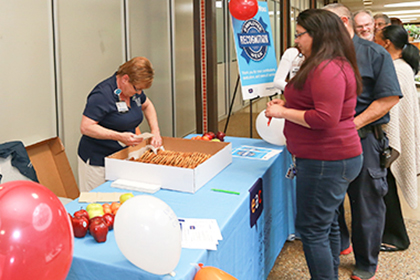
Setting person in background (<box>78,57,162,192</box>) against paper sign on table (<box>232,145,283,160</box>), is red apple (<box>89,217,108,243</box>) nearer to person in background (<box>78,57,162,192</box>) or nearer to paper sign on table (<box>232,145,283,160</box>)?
person in background (<box>78,57,162,192</box>)

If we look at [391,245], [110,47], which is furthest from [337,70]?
[110,47]

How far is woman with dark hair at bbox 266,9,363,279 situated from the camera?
1569mm

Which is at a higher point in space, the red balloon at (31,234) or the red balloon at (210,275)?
the red balloon at (31,234)

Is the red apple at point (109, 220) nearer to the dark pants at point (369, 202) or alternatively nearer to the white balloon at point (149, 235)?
the white balloon at point (149, 235)

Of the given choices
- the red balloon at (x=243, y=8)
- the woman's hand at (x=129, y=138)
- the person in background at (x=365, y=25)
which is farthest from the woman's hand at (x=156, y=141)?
the red balloon at (x=243, y=8)

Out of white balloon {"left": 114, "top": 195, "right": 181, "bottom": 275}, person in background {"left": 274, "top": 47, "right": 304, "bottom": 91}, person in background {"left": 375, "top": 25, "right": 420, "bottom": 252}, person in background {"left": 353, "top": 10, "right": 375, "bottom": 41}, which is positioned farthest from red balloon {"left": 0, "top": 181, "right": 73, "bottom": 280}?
A: person in background {"left": 274, "top": 47, "right": 304, "bottom": 91}

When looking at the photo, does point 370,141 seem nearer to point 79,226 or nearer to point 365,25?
point 365,25

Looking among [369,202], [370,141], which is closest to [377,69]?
[370,141]

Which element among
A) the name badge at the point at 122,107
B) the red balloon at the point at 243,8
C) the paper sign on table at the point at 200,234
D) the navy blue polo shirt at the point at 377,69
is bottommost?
the paper sign on table at the point at 200,234

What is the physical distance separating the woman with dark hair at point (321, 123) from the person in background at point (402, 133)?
2.61 feet

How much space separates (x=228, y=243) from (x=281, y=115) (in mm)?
605

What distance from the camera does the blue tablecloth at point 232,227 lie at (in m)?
1.23

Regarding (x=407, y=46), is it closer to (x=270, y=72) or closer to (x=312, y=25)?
(x=312, y=25)

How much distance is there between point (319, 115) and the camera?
5.15ft
